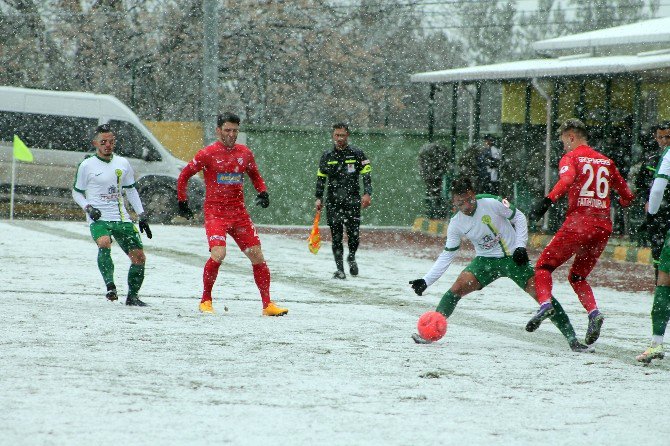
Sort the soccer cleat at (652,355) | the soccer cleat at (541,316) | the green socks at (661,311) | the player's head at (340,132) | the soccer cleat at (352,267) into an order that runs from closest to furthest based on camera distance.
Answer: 1. the soccer cleat at (652,355)
2. the green socks at (661,311)
3. the soccer cleat at (541,316)
4. the player's head at (340,132)
5. the soccer cleat at (352,267)

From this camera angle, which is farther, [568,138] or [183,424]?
[568,138]

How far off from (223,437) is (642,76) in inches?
695

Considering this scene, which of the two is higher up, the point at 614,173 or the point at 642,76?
the point at 642,76

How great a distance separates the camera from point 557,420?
6.12 meters

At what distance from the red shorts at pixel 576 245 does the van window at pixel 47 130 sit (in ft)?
56.9

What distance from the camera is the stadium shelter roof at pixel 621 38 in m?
23.3

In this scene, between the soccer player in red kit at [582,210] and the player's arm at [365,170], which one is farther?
the player's arm at [365,170]

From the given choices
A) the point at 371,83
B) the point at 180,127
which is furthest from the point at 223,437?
the point at 371,83

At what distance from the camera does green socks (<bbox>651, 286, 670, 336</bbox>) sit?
27.3 ft

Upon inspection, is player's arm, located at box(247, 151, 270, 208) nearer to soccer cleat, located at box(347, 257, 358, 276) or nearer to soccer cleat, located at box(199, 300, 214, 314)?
soccer cleat, located at box(199, 300, 214, 314)

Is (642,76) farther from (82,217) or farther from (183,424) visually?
(183,424)

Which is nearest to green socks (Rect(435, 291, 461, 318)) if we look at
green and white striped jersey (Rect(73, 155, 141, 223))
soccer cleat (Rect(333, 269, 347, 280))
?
green and white striped jersey (Rect(73, 155, 141, 223))

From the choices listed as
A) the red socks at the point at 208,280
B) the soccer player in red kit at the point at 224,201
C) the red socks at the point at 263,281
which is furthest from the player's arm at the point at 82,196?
the red socks at the point at 263,281

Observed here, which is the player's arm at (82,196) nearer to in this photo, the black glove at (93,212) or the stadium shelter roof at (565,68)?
the black glove at (93,212)
